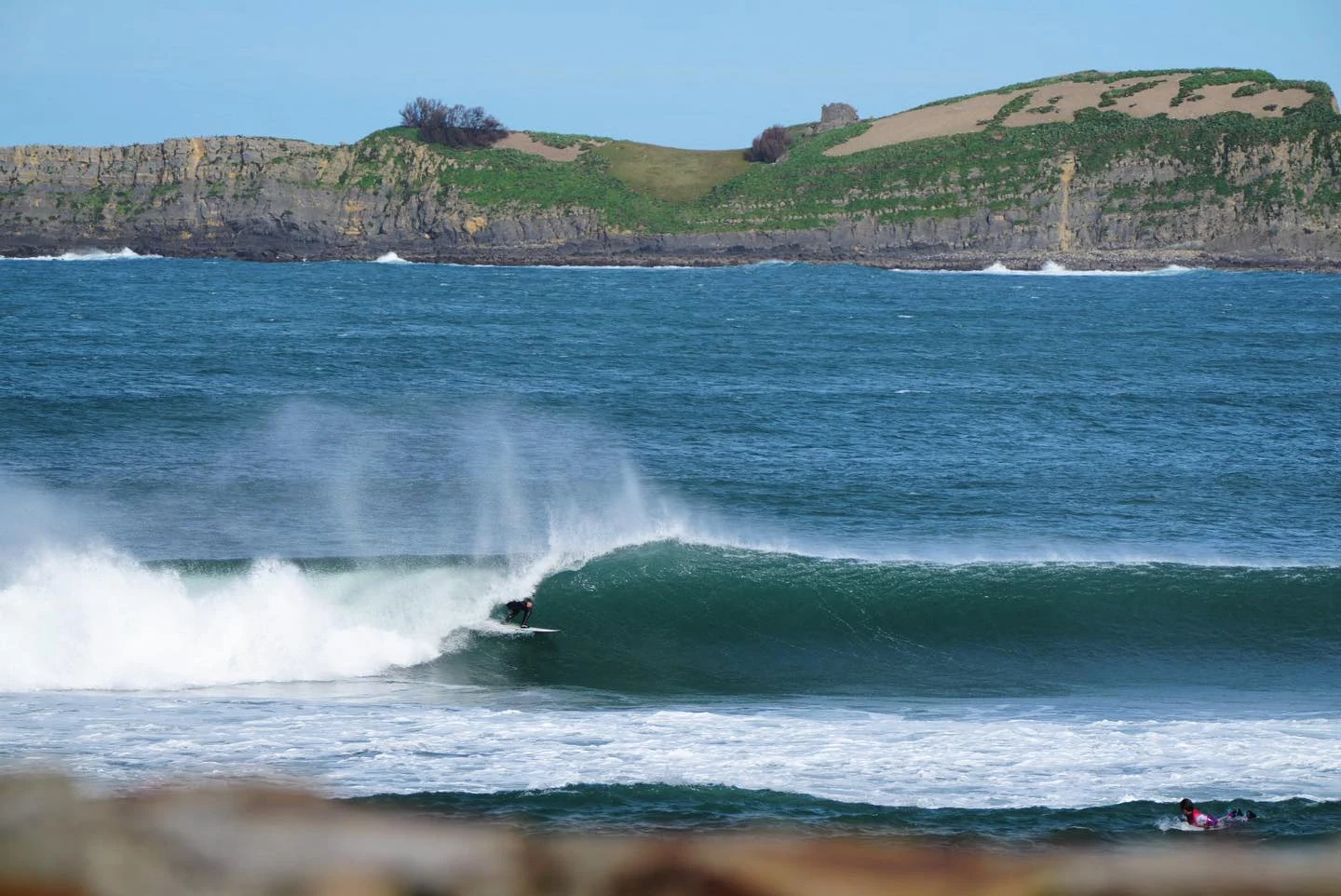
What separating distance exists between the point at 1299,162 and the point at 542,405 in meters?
126

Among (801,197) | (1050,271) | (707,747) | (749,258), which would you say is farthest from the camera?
(801,197)

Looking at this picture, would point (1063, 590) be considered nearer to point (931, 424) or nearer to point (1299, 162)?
point (931, 424)

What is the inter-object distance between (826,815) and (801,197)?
15097 centimetres

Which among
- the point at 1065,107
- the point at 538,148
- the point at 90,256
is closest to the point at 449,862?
the point at 90,256

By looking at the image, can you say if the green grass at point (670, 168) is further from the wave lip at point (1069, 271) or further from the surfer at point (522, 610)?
the surfer at point (522, 610)

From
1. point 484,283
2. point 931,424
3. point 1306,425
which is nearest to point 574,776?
point 931,424

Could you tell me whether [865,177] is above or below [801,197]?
above

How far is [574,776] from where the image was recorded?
41.2ft

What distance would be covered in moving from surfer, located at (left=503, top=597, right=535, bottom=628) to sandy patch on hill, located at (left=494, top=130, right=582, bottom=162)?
16058 centimetres

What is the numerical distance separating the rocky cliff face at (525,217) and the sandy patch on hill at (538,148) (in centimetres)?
1373

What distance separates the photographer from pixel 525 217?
157250 mm

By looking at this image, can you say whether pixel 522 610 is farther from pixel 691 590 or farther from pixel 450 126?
pixel 450 126

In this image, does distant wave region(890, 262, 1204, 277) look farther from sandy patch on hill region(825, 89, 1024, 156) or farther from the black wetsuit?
the black wetsuit

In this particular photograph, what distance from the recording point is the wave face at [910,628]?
58.4 feet
